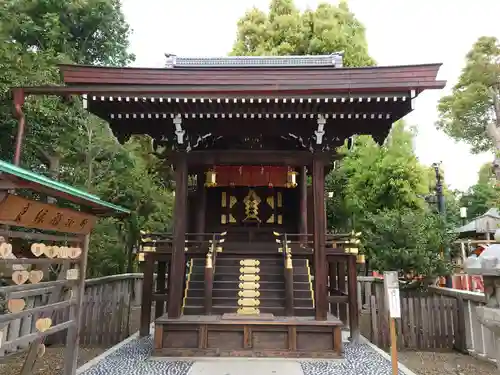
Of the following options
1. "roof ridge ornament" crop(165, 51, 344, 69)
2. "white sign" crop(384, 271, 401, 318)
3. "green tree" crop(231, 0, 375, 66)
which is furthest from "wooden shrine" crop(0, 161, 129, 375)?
"green tree" crop(231, 0, 375, 66)

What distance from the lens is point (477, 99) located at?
25.2 m

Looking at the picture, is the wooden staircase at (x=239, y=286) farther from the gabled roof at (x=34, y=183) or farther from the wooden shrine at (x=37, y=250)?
the gabled roof at (x=34, y=183)

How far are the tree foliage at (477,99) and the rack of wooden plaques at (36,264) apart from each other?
26.2m

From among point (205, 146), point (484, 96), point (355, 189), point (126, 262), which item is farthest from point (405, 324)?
point (484, 96)

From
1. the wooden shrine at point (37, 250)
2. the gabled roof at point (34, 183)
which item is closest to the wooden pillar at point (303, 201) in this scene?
the wooden shrine at point (37, 250)

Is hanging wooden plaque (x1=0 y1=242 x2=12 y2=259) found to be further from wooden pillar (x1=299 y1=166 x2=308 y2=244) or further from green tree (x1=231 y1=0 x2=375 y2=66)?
green tree (x1=231 y1=0 x2=375 y2=66)

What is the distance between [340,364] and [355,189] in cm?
1156

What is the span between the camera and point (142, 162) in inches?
688

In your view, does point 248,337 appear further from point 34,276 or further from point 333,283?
point 333,283

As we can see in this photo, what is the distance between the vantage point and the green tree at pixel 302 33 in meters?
19.7

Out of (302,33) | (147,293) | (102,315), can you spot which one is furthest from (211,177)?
(302,33)

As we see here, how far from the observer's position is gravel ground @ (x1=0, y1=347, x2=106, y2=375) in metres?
7.14

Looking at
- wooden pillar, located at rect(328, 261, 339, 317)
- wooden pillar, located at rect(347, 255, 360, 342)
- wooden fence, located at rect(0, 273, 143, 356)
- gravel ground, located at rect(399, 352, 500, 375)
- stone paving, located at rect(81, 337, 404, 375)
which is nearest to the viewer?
stone paving, located at rect(81, 337, 404, 375)

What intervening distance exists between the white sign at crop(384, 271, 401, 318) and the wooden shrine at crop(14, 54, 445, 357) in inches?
113
